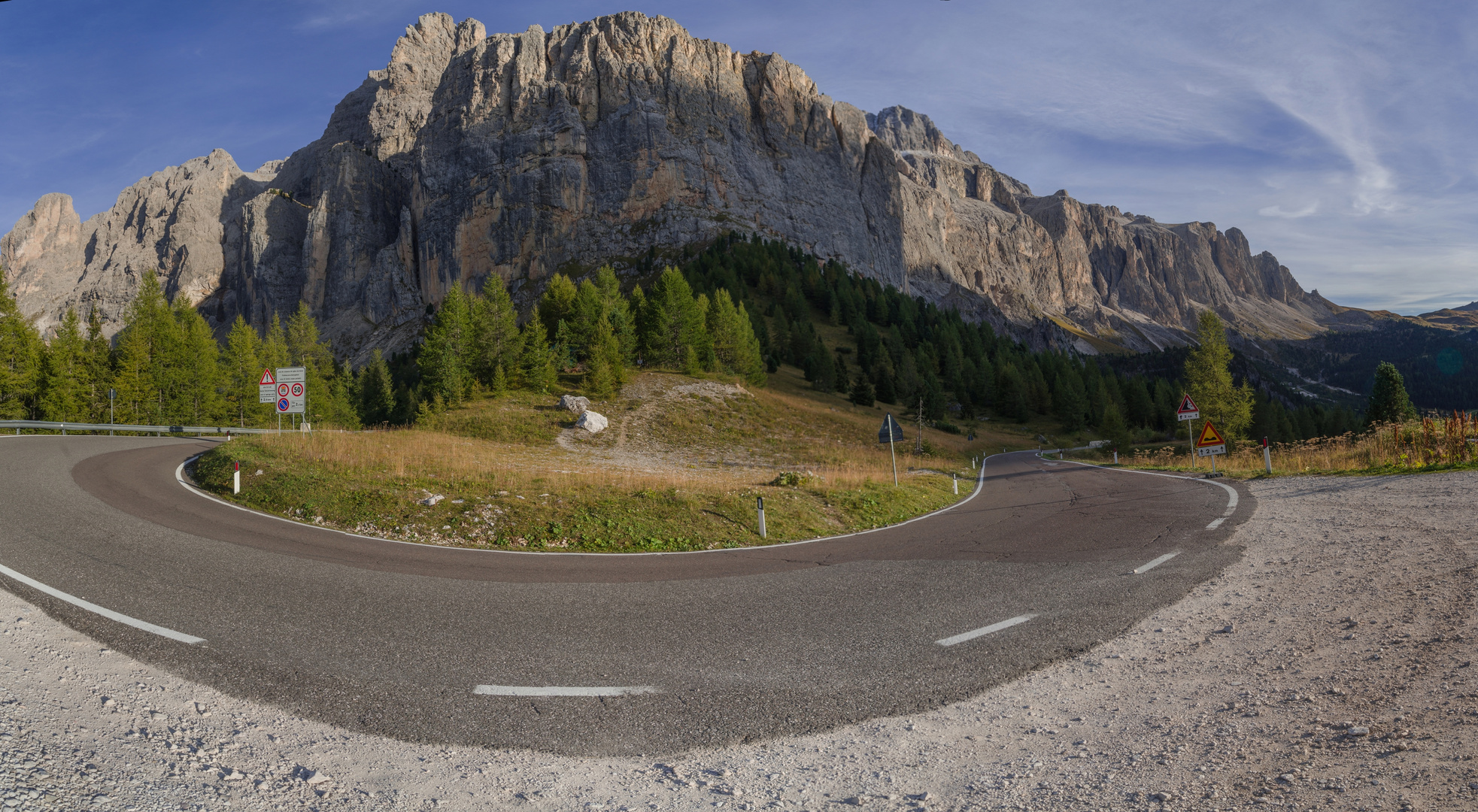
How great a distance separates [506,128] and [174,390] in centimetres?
12417

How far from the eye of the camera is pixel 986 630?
621 centimetres

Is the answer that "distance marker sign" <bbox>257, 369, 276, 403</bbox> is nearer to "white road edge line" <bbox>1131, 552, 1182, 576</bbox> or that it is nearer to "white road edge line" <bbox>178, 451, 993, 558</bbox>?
"white road edge line" <bbox>178, 451, 993, 558</bbox>

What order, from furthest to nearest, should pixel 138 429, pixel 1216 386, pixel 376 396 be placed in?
pixel 376 396
pixel 1216 386
pixel 138 429

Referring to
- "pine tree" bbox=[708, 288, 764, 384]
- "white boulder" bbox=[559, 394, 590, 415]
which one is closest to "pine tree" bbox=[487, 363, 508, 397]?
"white boulder" bbox=[559, 394, 590, 415]

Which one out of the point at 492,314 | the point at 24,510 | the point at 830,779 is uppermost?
the point at 492,314

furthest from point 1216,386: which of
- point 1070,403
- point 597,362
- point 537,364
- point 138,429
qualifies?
point 138,429

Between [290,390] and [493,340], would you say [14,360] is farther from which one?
[290,390]

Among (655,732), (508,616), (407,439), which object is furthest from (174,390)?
(655,732)

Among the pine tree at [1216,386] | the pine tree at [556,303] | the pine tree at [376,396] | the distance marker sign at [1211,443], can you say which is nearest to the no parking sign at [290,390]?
the distance marker sign at [1211,443]

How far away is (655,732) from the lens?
170 inches

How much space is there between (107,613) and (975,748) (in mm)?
8521

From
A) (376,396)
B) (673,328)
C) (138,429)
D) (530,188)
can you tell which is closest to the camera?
(138,429)

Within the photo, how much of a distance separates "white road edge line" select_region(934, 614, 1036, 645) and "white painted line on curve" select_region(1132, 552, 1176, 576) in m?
2.73

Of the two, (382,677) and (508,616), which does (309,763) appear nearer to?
(382,677)
